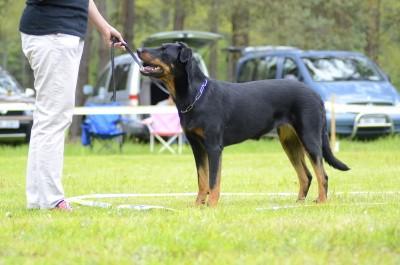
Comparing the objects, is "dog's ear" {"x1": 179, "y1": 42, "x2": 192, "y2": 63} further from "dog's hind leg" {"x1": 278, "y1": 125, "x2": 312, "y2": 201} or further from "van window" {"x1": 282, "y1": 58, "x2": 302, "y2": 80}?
"van window" {"x1": 282, "y1": 58, "x2": 302, "y2": 80}

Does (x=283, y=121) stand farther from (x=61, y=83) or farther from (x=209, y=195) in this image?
(x=61, y=83)

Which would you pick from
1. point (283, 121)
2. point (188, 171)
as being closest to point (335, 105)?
point (188, 171)

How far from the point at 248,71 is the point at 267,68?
42.8 inches

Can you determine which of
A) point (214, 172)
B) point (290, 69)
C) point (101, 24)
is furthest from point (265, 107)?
point (290, 69)

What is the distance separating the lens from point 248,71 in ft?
70.3

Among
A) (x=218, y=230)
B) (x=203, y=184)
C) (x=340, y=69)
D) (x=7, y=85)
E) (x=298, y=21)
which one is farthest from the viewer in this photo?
(x=298, y=21)

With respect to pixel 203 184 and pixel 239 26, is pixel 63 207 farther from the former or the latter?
pixel 239 26

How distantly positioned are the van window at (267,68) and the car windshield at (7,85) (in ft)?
18.3

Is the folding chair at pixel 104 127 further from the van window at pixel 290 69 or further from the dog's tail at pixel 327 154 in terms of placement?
the dog's tail at pixel 327 154

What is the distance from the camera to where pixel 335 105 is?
1675 cm

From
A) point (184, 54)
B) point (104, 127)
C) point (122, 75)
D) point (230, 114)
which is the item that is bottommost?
point (104, 127)

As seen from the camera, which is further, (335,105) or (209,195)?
(335,105)

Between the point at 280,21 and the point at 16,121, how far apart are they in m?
11.4

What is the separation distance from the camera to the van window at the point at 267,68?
20094mm
